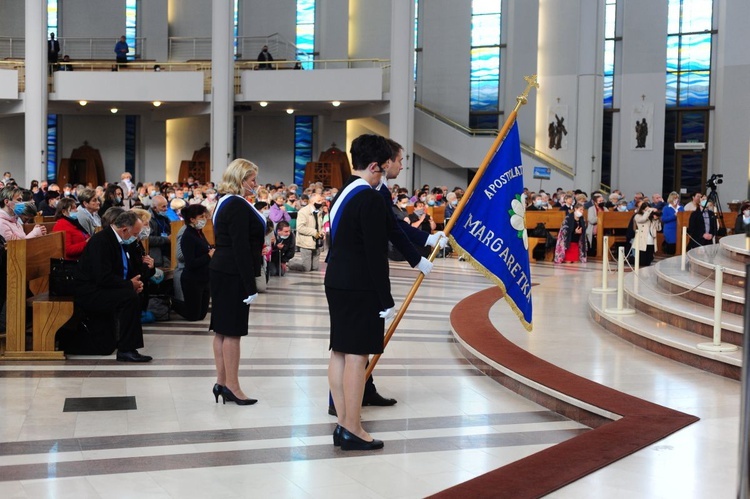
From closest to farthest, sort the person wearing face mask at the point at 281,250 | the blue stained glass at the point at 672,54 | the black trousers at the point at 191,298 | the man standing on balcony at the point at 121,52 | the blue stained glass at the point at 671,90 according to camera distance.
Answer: the black trousers at the point at 191,298, the person wearing face mask at the point at 281,250, the man standing on balcony at the point at 121,52, the blue stained glass at the point at 672,54, the blue stained glass at the point at 671,90

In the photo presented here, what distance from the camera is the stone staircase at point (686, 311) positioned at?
7168 mm

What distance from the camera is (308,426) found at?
219 inches

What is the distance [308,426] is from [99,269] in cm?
279

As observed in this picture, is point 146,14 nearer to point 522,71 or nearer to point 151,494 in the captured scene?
point 522,71

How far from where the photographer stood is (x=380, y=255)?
491 cm

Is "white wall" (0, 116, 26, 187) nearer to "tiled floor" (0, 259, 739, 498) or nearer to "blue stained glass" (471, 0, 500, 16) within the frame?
"blue stained glass" (471, 0, 500, 16)

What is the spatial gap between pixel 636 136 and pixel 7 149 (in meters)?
22.1

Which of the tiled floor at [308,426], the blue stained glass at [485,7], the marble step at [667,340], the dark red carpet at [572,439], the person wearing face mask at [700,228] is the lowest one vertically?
the tiled floor at [308,426]

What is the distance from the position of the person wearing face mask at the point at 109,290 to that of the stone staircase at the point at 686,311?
4.32 m

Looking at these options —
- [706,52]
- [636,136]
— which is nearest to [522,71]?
[636,136]

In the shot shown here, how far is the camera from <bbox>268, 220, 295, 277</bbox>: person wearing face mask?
14.1m

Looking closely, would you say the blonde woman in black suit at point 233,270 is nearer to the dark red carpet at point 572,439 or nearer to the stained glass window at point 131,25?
the dark red carpet at point 572,439

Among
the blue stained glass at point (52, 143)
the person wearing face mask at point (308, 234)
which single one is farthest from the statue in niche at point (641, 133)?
the blue stained glass at point (52, 143)

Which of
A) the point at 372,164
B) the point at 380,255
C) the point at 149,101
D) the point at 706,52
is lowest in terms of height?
the point at 380,255
